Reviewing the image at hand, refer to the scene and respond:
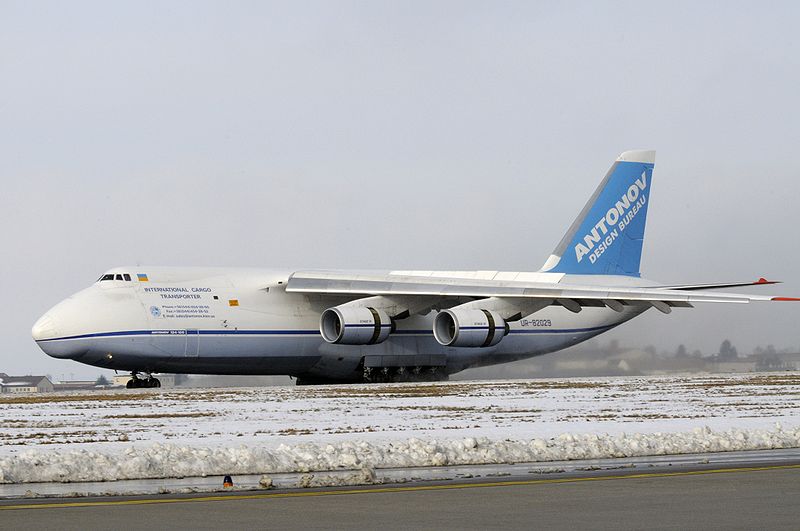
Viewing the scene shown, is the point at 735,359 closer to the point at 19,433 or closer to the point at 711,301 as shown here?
the point at 711,301

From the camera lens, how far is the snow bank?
1162cm

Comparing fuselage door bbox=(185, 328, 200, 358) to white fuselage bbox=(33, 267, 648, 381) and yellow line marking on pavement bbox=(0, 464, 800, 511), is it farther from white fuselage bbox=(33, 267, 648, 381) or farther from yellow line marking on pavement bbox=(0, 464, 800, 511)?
yellow line marking on pavement bbox=(0, 464, 800, 511)

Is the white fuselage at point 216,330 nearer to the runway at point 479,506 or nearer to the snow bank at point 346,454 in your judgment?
the snow bank at point 346,454

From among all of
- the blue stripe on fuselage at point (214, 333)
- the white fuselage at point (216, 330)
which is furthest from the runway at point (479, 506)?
the white fuselage at point (216, 330)

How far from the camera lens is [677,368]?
41031mm

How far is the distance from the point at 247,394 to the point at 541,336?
13179 millimetres

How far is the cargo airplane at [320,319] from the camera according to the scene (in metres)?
32.5

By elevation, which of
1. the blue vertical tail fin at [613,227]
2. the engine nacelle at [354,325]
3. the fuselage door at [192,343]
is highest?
the blue vertical tail fin at [613,227]

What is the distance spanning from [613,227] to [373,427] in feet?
84.1

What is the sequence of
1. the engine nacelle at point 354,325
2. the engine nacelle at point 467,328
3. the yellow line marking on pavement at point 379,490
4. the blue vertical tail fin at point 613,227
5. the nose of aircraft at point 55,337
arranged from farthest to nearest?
1. the blue vertical tail fin at point 613,227
2. the engine nacelle at point 467,328
3. the engine nacelle at point 354,325
4. the nose of aircraft at point 55,337
5. the yellow line marking on pavement at point 379,490

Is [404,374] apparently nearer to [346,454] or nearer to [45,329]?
[45,329]

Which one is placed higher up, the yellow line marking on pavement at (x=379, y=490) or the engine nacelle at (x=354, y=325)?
the engine nacelle at (x=354, y=325)

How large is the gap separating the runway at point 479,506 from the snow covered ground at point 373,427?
5.99ft

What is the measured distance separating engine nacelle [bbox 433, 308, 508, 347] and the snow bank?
19335mm
